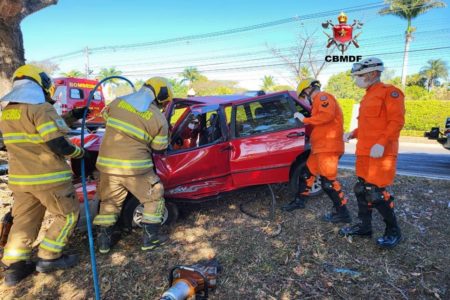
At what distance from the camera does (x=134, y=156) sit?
10.6 feet

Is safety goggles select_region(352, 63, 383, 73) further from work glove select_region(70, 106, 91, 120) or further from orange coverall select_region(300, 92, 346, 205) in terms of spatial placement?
work glove select_region(70, 106, 91, 120)

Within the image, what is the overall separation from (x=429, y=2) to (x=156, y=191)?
89.2 feet

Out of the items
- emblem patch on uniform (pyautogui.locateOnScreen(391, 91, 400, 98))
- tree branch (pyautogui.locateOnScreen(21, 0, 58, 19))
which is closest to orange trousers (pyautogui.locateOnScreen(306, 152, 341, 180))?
emblem patch on uniform (pyautogui.locateOnScreen(391, 91, 400, 98))

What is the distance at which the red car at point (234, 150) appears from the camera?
154 inches

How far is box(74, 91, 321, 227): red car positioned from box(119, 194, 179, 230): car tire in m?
0.02

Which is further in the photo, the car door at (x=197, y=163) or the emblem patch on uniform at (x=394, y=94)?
the car door at (x=197, y=163)

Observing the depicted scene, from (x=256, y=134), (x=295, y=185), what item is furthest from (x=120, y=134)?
(x=295, y=185)

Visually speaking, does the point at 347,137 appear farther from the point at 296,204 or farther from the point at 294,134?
the point at 296,204

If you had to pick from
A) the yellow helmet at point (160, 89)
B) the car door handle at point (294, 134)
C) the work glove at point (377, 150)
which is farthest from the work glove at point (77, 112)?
the work glove at point (377, 150)

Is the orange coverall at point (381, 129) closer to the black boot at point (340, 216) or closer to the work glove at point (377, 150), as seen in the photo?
the work glove at point (377, 150)

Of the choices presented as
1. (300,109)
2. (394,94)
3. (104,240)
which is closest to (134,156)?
(104,240)

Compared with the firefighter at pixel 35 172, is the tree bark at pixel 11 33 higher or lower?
higher

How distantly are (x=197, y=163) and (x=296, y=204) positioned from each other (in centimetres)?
147

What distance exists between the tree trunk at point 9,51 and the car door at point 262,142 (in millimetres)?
4469
